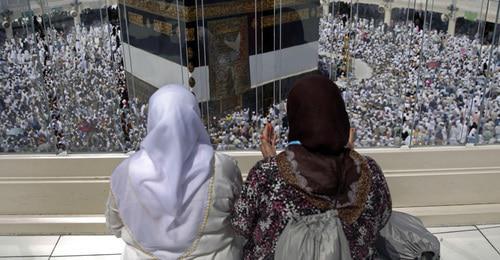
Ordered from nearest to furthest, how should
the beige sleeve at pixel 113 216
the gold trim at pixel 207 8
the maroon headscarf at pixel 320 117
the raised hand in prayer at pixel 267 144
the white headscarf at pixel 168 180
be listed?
the maroon headscarf at pixel 320 117 < the white headscarf at pixel 168 180 < the beige sleeve at pixel 113 216 < the raised hand in prayer at pixel 267 144 < the gold trim at pixel 207 8

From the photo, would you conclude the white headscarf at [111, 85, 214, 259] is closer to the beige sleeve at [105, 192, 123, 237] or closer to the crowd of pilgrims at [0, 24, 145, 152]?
the beige sleeve at [105, 192, 123, 237]

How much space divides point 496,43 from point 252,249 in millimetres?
1861

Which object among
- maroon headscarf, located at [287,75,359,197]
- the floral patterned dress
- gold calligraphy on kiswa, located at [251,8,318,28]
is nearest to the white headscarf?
the floral patterned dress

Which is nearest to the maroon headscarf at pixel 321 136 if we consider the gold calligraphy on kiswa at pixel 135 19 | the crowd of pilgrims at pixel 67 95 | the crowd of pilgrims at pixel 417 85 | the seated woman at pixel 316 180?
the seated woman at pixel 316 180

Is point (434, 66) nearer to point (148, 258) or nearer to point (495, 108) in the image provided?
point (495, 108)

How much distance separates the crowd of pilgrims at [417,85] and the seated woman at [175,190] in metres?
1.25

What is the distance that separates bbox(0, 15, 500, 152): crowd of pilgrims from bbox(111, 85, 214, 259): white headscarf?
42.9 inches

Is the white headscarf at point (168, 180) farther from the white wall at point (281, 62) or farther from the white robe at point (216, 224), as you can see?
the white wall at point (281, 62)

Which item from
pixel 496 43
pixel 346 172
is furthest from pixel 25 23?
pixel 496 43

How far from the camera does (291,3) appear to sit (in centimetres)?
262

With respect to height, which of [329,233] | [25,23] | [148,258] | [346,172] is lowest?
[148,258]

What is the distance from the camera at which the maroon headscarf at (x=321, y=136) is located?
1.45 metres

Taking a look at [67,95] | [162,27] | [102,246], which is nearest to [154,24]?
[162,27]

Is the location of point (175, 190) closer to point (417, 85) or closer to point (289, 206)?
point (289, 206)
